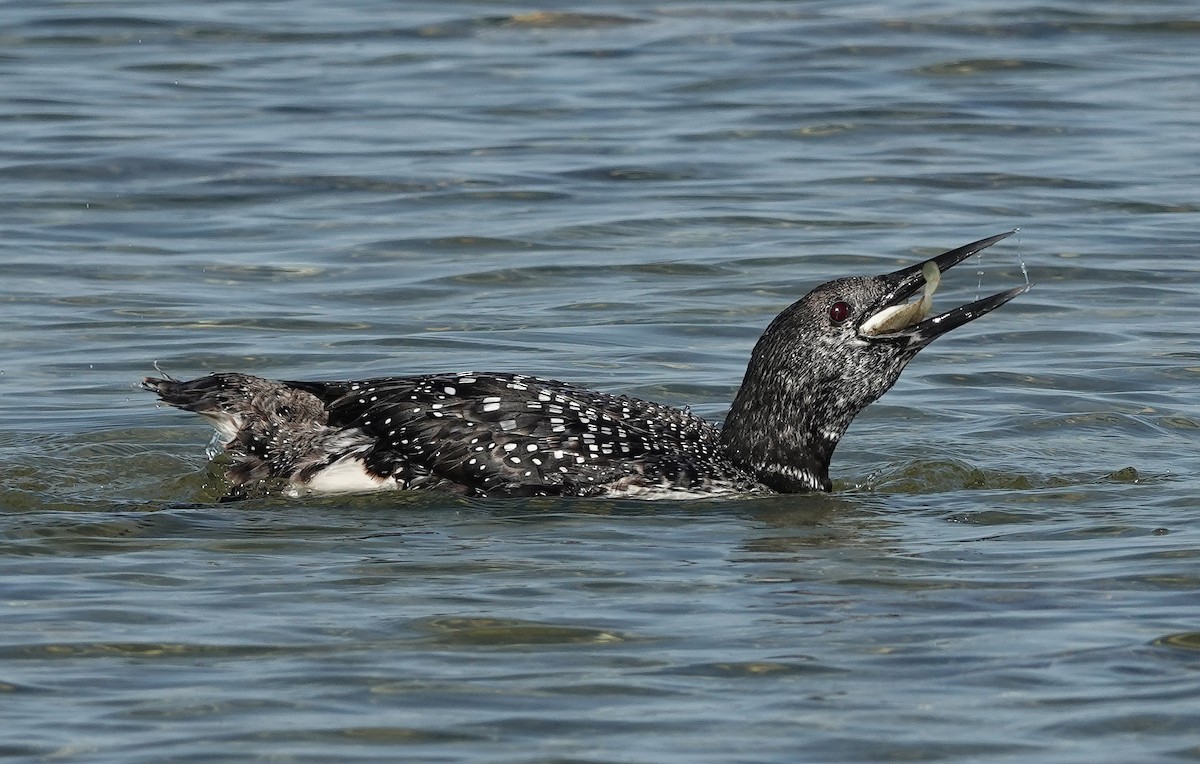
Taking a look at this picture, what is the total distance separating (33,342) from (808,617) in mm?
4983

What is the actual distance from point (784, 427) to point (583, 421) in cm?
76

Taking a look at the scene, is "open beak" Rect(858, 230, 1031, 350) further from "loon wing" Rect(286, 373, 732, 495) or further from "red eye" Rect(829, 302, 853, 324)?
"loon wing" Rect(286, 373, 732, 495)

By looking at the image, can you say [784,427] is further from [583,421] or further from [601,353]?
[601,353]

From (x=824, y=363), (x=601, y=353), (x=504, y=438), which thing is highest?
(x=824, y=363)

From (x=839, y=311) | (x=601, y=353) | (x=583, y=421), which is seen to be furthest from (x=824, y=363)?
(x=601, y=353)

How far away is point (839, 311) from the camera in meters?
7.86

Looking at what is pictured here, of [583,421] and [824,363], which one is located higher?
[824,363]

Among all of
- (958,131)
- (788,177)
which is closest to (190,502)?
(788,177)

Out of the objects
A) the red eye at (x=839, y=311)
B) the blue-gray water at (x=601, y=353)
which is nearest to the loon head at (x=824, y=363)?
the red eye at (x=839, y=311)

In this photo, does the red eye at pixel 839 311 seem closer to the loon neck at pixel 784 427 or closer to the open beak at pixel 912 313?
the open beak at pixel 912 313

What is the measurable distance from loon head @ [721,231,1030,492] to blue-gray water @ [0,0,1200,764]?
269 millimetres

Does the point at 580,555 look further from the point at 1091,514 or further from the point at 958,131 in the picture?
the point at 958,131

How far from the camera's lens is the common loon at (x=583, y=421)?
7.67 meters

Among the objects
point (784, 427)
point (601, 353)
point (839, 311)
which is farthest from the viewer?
point (601, 353)
